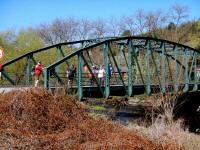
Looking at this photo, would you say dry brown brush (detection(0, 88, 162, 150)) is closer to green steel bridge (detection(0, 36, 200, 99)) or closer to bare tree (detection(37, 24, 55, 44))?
green steel bridge (detection(0, 36, 200, 99))

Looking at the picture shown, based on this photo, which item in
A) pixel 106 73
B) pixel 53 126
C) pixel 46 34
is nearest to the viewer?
pixel 53 126

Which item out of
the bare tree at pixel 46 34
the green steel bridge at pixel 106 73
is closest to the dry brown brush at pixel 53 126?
the green steel bridge at pixel 106 73

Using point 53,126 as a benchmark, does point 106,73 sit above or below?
above

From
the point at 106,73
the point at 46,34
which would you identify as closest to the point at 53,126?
the point at 106,73

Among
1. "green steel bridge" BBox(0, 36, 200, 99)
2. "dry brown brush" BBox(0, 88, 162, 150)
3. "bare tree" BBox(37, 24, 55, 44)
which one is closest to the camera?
"dry brown brush" BBox(0, 88, 162, 150)

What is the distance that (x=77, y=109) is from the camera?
589 inches

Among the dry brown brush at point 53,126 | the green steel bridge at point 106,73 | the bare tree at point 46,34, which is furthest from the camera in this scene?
the bare tree at point 46,34

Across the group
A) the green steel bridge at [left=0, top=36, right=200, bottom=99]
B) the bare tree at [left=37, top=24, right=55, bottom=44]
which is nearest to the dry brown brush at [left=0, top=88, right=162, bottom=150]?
the green steel bridge at [left=0, top=36, right=200, bottom=99]

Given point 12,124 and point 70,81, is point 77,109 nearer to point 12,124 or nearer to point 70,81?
point 12,124

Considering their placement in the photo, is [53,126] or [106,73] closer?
[53,126]

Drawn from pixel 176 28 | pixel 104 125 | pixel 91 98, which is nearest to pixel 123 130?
pixel 104 125

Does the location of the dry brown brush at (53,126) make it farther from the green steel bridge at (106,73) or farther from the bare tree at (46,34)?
the bare tree at (46,34)

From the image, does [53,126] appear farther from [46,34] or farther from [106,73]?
[46,34]

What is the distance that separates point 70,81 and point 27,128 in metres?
11.3
